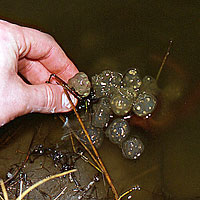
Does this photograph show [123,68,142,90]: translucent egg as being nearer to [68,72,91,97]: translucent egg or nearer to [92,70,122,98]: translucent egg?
[92,70,122,98]: translucent egg

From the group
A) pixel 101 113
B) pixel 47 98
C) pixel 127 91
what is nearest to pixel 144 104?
pixel 127 91

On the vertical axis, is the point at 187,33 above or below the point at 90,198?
above

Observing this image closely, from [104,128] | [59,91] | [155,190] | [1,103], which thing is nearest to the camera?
[1,103]

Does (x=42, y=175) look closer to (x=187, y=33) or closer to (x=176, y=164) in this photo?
(x=176, y=164)

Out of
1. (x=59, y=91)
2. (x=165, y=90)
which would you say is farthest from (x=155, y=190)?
(x=59, y=91)

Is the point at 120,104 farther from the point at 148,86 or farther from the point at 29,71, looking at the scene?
the point at 29,71

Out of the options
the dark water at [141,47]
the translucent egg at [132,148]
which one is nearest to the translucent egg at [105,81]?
the dark water at [141,47]

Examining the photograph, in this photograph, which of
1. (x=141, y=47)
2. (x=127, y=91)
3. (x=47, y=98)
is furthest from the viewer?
(x=141, y=47)
